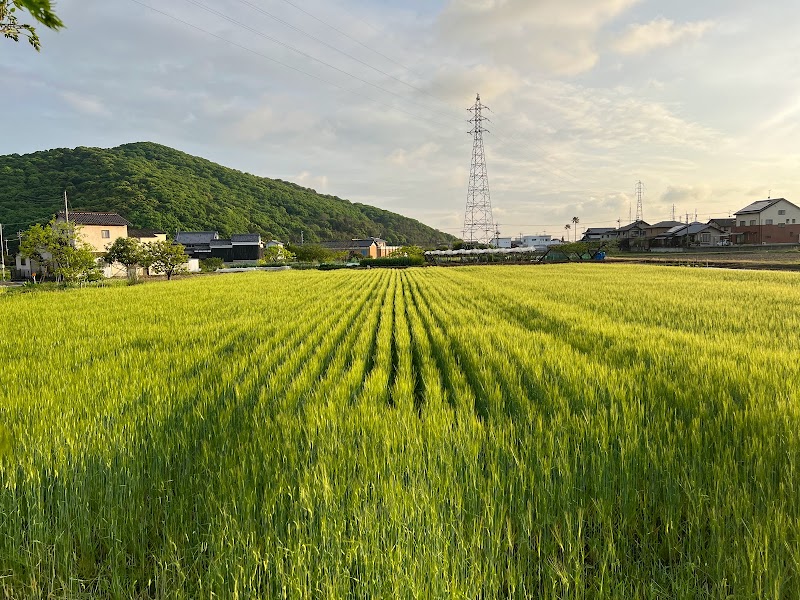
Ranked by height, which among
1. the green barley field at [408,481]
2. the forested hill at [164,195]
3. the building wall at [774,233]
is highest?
the forested hill at [164,195]

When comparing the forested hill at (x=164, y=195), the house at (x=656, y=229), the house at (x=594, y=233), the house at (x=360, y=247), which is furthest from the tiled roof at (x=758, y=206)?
the forested hill at (x=164, y=195)

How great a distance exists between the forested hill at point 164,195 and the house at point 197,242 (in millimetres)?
3005

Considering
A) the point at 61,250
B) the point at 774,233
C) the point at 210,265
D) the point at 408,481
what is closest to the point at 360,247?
the point at 210,265

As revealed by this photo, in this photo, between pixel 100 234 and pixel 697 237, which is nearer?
pixel 100 234

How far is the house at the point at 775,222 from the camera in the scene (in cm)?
5534

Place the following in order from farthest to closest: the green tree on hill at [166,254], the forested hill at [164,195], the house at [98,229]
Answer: the forested hill at [164,195] < the house at [98,229] < the green tree on hill at [166,254]

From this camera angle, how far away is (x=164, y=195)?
75.1 meters

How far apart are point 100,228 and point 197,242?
26.7 metres

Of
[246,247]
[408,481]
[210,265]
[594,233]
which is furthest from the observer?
[594,233]

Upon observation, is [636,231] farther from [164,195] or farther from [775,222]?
[164,195]

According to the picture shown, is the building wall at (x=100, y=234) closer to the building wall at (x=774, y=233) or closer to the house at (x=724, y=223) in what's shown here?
the building wall at (x=774, y=233)

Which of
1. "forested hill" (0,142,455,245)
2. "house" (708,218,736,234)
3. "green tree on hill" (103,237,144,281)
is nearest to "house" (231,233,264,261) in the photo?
"forested hill" (0,142,455,245)

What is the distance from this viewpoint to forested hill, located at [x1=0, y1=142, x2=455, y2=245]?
60000mm

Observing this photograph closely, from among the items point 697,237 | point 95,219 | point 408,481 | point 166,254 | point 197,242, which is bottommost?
point 408,481
